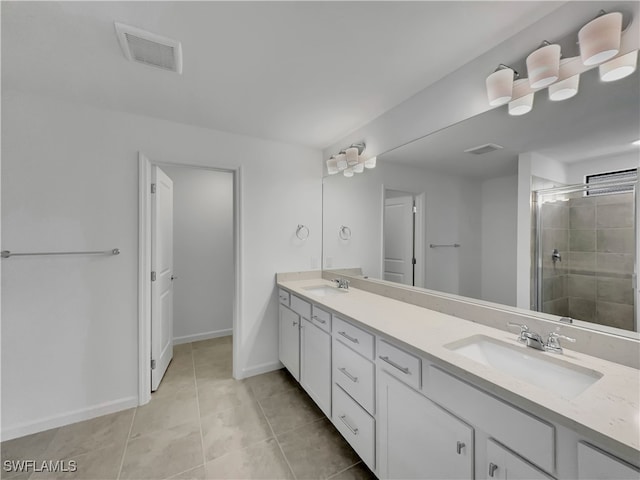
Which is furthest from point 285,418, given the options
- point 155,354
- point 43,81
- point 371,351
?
point 43,81

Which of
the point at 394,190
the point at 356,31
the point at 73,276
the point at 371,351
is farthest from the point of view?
the point at 394,190

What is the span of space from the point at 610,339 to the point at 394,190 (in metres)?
1.43

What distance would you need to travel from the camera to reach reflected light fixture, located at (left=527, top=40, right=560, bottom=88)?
42.2 inches

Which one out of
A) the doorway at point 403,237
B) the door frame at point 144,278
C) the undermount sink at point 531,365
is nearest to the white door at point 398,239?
the doorway at point 403,237

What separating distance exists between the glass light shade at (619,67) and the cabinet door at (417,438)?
1420mm

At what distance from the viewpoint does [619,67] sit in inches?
38.4

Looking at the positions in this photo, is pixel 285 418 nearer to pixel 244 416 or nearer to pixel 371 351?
pixel 244 416

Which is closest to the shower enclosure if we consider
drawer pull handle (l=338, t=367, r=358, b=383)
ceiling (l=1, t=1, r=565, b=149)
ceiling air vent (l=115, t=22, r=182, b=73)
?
ceiling (l=1, t=1, r=565, b=149)

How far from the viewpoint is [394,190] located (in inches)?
82.0

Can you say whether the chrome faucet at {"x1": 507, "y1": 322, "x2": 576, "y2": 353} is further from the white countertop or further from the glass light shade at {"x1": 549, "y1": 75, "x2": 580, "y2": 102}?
the glass light shade at {"x1": 549, "y1": 75, "x2": 580, "y2": 102}

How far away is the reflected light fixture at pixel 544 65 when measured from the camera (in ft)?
3.51

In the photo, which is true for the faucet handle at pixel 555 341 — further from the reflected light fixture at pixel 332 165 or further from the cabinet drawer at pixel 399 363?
the reflected light fixture at pixel 332 165

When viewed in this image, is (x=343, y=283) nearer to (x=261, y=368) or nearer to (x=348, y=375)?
(x=348, y=375)

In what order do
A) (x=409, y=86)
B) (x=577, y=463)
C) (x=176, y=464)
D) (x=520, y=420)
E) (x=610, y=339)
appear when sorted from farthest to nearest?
(x=409, y=86)
(x=176, y=464)
(x=610, y=339)
(x=520, y=420)
(x=577, y=463)
